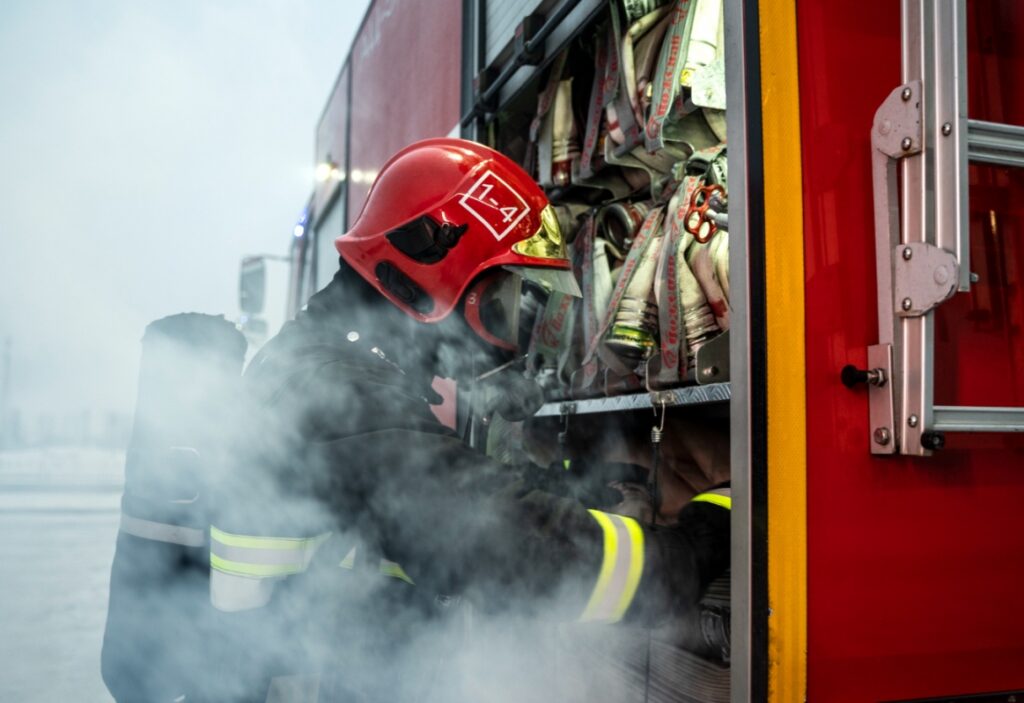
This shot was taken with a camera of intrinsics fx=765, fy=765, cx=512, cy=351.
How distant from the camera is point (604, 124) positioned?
2701 mm

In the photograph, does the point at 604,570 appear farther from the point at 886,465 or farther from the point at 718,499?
the point at 886,465

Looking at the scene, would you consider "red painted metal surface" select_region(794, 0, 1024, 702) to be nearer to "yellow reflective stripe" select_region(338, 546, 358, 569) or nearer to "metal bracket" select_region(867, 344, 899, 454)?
"metal bracket" select_region(867, 344, 899, 454)

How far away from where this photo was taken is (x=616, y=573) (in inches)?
54.4

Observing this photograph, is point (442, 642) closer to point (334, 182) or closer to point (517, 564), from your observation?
point (517, 564)

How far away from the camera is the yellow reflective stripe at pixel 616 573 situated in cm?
138

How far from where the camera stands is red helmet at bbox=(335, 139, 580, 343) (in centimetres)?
194

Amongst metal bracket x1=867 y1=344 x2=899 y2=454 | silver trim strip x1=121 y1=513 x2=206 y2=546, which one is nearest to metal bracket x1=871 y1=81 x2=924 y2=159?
metal bracket x1=867 y1=344 x2=899 y2=454

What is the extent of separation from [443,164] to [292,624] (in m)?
1.17

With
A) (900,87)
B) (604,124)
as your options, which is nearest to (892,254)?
(900,87)

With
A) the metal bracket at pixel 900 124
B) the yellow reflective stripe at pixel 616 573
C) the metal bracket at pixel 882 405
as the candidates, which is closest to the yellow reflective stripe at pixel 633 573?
the yellow reflective stripe at pixel 616 573

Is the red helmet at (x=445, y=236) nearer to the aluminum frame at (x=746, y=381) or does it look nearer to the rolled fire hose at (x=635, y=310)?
the rolled fire hose at (x=635, y=310)

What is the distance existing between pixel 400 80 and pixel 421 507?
11.8 feet

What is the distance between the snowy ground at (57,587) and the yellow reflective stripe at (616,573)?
61.4 inches

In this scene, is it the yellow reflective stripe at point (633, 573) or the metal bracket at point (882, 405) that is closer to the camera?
the metal bracket at point (882, 405)
